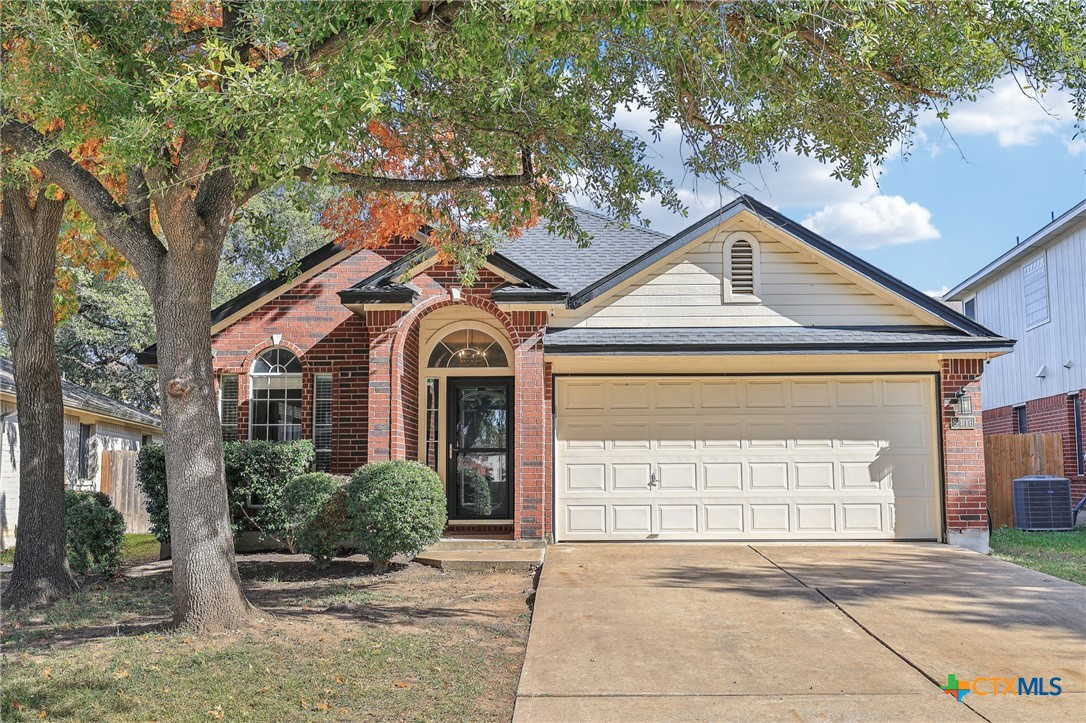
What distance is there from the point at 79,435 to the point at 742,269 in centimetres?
1497

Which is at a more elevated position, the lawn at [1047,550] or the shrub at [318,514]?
the shrub at [318,514]

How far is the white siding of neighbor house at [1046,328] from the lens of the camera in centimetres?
1884

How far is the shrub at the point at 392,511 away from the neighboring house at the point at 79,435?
20.0 ft

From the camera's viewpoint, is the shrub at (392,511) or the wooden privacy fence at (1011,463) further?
the wooden privacy fence at (1011,463)

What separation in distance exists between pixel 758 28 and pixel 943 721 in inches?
206

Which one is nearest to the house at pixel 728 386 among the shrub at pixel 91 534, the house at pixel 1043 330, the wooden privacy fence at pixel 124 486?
the shrub at pixel 91 534

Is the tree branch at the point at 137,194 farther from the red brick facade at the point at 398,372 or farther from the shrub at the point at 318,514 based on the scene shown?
the red brick facade at the point at 398,372

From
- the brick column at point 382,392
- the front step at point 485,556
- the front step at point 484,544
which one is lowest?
the front step at point 485,556

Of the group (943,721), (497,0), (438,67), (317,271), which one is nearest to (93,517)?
(317,271)

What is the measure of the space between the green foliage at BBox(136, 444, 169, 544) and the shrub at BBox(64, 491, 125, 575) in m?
0.82

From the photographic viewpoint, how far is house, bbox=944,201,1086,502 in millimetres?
18812

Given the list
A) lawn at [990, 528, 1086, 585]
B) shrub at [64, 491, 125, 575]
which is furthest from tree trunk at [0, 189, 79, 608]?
lawn at [990, 528, 1086, 585]

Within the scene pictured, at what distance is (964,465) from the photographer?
1241 cm

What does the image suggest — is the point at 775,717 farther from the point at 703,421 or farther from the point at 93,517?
the point at 93,517
